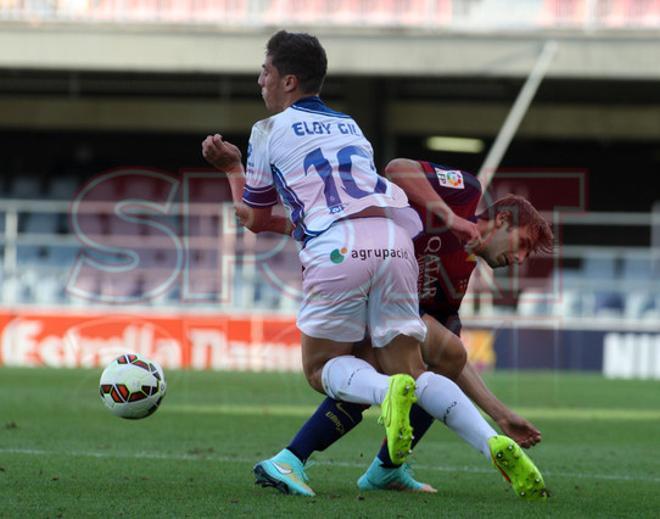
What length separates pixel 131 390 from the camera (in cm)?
606

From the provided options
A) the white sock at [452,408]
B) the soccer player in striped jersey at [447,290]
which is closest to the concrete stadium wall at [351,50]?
the soccer player in striped jersey at [447,290]

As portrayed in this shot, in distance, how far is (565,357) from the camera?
1816 cm

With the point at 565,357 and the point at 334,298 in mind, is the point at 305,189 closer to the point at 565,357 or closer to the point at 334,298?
the point at 334,298

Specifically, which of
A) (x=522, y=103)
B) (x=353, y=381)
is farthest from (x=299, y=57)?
(x=522, y=103)

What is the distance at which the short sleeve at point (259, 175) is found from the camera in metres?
5.10

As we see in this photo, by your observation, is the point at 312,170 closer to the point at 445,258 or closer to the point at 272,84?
the point at 272,84

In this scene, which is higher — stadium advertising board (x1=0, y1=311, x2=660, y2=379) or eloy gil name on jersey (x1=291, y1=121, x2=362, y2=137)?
eloy gil name on jersey (x1=291, y1=121, x2=362, y2=137)

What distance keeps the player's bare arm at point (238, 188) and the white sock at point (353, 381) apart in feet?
2.01

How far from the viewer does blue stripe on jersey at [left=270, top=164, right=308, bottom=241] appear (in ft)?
16.6

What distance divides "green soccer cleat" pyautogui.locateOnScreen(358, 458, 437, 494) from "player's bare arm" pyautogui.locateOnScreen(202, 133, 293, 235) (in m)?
1.13

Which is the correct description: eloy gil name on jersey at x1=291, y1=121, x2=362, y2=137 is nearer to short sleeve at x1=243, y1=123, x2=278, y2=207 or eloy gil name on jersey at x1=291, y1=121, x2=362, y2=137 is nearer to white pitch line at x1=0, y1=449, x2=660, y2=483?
short sleeve at x1=243, y1=123, x2=278, y2=207

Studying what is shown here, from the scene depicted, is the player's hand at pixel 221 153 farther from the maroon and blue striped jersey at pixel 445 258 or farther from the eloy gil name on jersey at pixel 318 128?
the maroon and blue striped jersey at pixel 445 258

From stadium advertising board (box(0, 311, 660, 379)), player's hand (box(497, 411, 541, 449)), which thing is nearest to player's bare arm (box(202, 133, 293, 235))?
player's hand (box(497, 411, 541, 449))

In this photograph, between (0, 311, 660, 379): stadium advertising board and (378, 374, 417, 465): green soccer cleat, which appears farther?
(0, 311, 660, 379): stadium advertising board
